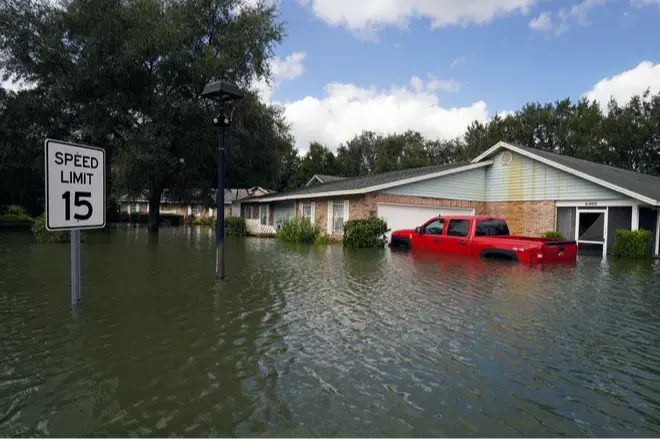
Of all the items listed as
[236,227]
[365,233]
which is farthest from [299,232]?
[236,227]

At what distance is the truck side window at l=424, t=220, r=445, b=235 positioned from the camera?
51.3ft

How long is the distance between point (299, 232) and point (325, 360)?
17.2 meters

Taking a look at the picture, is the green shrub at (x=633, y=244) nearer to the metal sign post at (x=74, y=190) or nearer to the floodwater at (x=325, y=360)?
the floodwater at (x=325, y=360)

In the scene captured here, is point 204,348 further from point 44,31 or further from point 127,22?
point 44,31

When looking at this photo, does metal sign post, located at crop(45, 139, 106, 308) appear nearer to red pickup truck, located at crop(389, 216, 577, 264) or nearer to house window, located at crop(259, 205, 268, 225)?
red pickup truck, located at crop(389, 216, 577, 264)

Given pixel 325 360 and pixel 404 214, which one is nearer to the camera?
pixel 325 360

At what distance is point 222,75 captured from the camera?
79.0 ft

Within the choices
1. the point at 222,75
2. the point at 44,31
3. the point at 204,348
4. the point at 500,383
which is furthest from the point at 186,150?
the point at 500,383

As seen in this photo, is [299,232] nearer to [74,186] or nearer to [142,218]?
[74,186]

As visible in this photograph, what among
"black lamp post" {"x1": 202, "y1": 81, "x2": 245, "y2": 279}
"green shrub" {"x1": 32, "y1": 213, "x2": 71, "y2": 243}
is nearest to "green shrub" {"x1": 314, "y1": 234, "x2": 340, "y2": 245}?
"green shrub" {"x1": 32, "y1": 213, "x2": 71, "y2": 243}

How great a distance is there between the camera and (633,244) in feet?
55.2

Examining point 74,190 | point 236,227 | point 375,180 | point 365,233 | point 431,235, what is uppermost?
point 375,180

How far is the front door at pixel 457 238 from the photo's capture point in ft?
47.6

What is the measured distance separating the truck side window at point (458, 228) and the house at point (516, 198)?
5.32 meters
